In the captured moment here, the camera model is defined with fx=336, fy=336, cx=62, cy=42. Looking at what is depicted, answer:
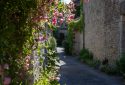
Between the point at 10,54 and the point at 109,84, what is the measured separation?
309 inches

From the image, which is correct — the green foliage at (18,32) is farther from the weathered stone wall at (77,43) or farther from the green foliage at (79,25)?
the weathered stone wall at (77,43)

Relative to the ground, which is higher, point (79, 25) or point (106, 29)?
point (106, 29)

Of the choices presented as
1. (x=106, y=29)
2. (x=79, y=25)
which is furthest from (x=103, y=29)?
(x=79, y=25)

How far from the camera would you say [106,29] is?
16.9m

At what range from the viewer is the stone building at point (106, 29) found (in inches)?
568

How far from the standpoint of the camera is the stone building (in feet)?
47.3

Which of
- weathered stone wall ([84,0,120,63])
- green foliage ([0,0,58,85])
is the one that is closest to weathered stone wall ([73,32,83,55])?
weathered stone wall ([84,0,120,63])

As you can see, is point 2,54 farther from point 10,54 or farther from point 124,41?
point 124,41

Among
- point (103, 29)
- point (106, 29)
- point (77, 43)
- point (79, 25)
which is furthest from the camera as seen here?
point (77, 43)

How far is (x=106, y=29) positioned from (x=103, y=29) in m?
0.66

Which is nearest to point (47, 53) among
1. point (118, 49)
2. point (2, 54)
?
point (2, 54)

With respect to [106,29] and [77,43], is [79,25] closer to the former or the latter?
[77,43]

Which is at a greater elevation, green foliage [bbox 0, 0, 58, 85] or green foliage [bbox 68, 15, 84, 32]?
green foliage [bbox 0, 0, 58, 85]

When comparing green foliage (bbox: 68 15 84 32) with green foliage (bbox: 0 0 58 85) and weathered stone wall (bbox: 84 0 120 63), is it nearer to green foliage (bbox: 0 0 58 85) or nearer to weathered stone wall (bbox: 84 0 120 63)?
weathered stone wall (bbox: 84 0 120 63)
